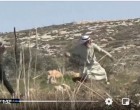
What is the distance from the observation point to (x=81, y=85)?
1487cm

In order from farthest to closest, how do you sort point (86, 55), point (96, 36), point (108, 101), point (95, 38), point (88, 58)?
point (96, 36)
point (95, 38)
point (88, 58)
point (86, 55)
point (108, 101)

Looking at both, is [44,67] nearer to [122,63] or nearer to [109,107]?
[122,63]

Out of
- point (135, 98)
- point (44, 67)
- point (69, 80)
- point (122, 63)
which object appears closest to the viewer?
point (135, 98)

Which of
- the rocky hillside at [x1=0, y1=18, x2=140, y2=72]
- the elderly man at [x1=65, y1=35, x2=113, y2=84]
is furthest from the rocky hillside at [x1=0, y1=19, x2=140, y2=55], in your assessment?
the elderly man at [x1=65, y1=35, x2=113, y2=84]

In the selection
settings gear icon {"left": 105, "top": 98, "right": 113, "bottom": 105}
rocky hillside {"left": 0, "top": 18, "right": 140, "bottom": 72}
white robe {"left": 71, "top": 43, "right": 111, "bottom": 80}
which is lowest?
settings gear icon {"left": 105, "top": 98, "right": 113, "bottom": 105}

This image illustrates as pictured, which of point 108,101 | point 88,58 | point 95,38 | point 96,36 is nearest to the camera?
point 108,101

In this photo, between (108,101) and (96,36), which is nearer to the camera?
(108,101)

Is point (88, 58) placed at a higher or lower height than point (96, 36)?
lower

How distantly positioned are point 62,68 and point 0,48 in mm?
2174

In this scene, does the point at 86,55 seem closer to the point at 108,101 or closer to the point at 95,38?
the point at 108,101

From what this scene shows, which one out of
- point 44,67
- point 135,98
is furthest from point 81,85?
point 44,67

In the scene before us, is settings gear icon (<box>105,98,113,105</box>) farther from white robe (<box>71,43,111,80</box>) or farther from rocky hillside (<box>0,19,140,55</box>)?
rocky hillside (<box>0,19,140,55</box>)

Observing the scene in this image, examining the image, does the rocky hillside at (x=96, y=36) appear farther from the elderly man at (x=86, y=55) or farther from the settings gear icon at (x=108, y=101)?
the settings gear icon at (x=108, y=101)

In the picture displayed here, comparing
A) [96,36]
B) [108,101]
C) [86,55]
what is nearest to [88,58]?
[86,55]
